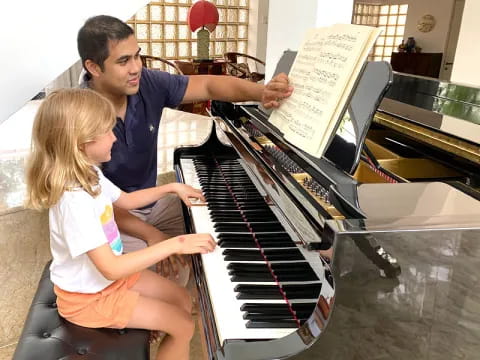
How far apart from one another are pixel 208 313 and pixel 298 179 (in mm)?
471

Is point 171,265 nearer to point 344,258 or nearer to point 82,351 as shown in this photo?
point 82,351

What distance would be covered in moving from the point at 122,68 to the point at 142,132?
1.00ft

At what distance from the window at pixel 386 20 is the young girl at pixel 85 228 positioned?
9.99m

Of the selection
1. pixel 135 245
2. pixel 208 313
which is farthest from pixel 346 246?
pixel 135 245

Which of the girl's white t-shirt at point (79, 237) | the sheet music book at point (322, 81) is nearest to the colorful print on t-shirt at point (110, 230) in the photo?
the girl's white t-shirt at point (79, 237)

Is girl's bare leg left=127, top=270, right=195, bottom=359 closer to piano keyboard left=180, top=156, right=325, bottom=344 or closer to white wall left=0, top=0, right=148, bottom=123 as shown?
piano keyboard left=180, top=156, right=325, bottom=344

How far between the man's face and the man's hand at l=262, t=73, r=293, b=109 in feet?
1.76

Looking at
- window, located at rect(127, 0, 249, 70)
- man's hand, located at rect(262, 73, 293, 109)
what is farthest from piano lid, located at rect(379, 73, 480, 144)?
window, located at rect(127, 0, 249, 70)

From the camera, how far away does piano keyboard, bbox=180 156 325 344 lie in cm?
104

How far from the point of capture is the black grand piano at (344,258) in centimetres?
92

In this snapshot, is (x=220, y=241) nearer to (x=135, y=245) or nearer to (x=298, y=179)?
(x=298, y=179)

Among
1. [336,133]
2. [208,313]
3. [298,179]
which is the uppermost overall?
[336,133]

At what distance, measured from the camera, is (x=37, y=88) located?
179 cm

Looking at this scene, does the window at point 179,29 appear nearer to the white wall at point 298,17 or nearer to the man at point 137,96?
the white wall at point 298,17
